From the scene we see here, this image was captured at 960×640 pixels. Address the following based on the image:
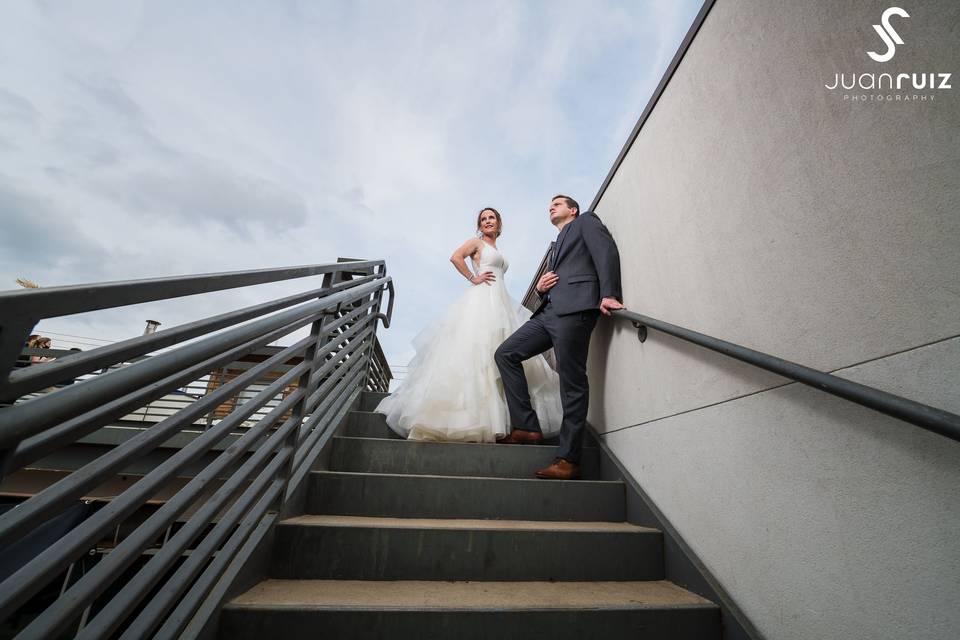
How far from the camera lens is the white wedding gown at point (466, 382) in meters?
2.42

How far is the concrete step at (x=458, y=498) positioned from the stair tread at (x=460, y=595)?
1.21 feet

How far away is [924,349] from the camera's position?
2.95 ft

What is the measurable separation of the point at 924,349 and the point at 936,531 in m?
0.38

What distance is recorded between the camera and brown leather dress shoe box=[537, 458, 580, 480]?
213 centimetres

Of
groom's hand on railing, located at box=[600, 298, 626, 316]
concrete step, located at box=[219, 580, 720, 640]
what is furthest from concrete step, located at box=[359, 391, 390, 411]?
Result: groom's hand on railing, located at box=[600, 298, 626, 316]

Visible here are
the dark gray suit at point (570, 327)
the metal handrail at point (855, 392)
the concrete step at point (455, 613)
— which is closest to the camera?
the metal handrail at point (855, 392)

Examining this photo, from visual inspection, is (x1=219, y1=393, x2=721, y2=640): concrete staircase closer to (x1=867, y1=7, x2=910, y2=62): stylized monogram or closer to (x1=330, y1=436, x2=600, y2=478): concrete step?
(x1=330, y1=436, x2=600, y2=478): concrete step

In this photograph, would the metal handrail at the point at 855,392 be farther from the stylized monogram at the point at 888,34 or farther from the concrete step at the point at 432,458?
the concrete step at the point at 432,458

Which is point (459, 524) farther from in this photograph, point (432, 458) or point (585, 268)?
point (585, 268)

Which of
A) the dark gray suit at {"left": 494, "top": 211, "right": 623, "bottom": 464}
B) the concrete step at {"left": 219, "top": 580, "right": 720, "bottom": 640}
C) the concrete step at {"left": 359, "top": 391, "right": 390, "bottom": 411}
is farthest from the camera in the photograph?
the concrete step at {"left": 359, "top": 391, "right": 390, "bottom": 411}

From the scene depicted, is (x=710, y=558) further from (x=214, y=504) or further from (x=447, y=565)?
(x=214, y=504)

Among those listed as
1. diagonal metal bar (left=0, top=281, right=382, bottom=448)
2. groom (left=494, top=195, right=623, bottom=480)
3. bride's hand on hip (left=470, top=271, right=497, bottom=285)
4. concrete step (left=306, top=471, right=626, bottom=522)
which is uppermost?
bride's hand on hip (left=470, top=271, right=497, bottom=285)

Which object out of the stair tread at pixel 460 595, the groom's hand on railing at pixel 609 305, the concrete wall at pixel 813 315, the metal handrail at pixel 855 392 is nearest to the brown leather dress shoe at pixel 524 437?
the concrete wall at pixel 813 315

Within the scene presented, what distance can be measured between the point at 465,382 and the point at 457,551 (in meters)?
1.11
